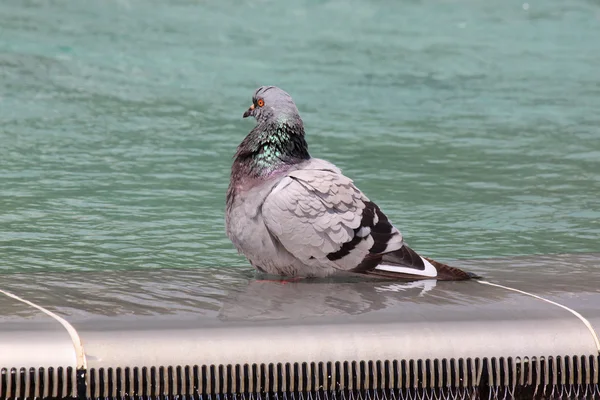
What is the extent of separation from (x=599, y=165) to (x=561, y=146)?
111 cm

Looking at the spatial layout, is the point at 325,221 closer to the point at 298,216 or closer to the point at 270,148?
the point at 298,216

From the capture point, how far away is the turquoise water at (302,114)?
8789 millimetres

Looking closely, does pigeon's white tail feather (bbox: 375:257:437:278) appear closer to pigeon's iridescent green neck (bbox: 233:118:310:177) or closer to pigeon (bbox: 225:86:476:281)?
pigeon (bbox: 225:86:476:281)

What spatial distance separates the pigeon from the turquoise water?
1.68 metres

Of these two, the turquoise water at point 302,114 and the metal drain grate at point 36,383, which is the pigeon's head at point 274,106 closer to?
the turquoise water at point 302,114

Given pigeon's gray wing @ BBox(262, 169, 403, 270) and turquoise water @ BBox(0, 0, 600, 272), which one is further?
turquoise water @ BBox(0, 0, 600, 272)

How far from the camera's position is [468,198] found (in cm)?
1028

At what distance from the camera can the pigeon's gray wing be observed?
215 inches

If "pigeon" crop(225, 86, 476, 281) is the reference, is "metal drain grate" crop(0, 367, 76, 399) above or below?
below

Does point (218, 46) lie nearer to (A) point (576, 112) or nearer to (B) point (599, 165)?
(A) point (576, 112)

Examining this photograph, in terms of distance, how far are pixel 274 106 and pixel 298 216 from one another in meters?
0.66

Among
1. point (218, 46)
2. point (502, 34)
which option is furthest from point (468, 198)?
point (502, 34)

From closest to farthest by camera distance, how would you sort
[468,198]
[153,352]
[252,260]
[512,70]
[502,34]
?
[153,352] < [252,260] < [468,198] < [512,70] < [502,34]

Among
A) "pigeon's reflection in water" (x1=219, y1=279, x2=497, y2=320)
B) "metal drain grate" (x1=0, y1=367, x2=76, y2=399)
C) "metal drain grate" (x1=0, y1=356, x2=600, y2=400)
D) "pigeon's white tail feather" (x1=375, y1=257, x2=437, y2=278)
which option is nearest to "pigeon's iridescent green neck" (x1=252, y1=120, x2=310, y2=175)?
"pigeon's reflection in water" (x1=219, y1=279, x2=497, y2=320)
